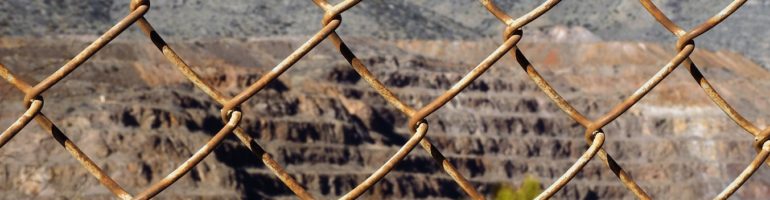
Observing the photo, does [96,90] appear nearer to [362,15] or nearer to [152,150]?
[152,150]

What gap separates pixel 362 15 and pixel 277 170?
51681mm

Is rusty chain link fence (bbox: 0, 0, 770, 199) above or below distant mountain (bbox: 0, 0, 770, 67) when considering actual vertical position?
above

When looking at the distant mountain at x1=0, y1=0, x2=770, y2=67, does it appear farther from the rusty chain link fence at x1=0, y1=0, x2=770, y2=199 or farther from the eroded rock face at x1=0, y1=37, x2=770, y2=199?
the rusty chain link fence at x1=0, y1=0, x2=770, y2=199

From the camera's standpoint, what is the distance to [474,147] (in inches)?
1631

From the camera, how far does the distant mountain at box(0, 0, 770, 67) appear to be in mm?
46375

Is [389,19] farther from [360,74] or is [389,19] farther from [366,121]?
[360,74]

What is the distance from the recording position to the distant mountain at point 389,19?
46.4 m

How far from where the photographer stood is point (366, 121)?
40.5 m

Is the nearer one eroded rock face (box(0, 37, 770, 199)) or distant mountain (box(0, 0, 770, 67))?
eroded rock face (box(0, 37, 770, 199))

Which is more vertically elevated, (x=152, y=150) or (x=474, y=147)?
(x=152, y=150)

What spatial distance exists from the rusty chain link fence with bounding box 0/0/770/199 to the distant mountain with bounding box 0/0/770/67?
139 ft

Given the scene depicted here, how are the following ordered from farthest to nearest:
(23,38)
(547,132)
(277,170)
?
1. (547,132)
2. (23,38)
3. (277,170)

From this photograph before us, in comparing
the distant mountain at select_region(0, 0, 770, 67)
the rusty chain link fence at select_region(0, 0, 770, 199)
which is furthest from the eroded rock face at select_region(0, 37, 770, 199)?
the rusty chain link fence at select_region(0, 0, 770, 199)

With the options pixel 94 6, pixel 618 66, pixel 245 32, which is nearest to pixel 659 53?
pixel 618 66
